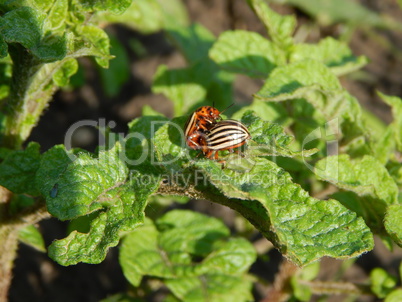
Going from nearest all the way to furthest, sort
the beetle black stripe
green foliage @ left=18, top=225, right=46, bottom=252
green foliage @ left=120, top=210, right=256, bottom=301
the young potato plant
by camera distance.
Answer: the young potato plant, the beetle black stripe, green foliage @ left=18, top=225, right=46, bottom=252, green foliage @ left=120, top=210, right=256, bottom=301

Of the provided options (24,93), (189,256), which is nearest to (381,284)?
(189,256)

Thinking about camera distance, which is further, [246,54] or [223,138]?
[246,54]

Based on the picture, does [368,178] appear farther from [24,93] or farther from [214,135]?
[24,93]

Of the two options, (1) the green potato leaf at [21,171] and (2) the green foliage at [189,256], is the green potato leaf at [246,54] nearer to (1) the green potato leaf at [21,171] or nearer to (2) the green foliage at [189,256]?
(2) the green foliage at [189,256]

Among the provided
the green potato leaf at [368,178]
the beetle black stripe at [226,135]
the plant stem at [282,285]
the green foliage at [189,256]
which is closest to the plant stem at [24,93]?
the beetle black stripe at [226,135]

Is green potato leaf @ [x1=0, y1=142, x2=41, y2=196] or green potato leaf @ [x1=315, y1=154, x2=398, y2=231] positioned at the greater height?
green potato leaf @ [x1=0, y1=142, x2=41, y2=196]

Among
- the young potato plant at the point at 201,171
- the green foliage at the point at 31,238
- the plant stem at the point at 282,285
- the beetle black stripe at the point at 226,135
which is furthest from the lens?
the plant stem at the point at 282,285

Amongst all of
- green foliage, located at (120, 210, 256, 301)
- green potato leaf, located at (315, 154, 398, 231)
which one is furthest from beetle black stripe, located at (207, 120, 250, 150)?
green foliage, located at (120, 210, 256, 301)

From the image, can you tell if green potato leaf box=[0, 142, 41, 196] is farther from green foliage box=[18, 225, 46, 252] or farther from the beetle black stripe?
the beetle black stripe

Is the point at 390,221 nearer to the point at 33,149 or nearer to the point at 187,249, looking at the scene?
the point at 187,249
